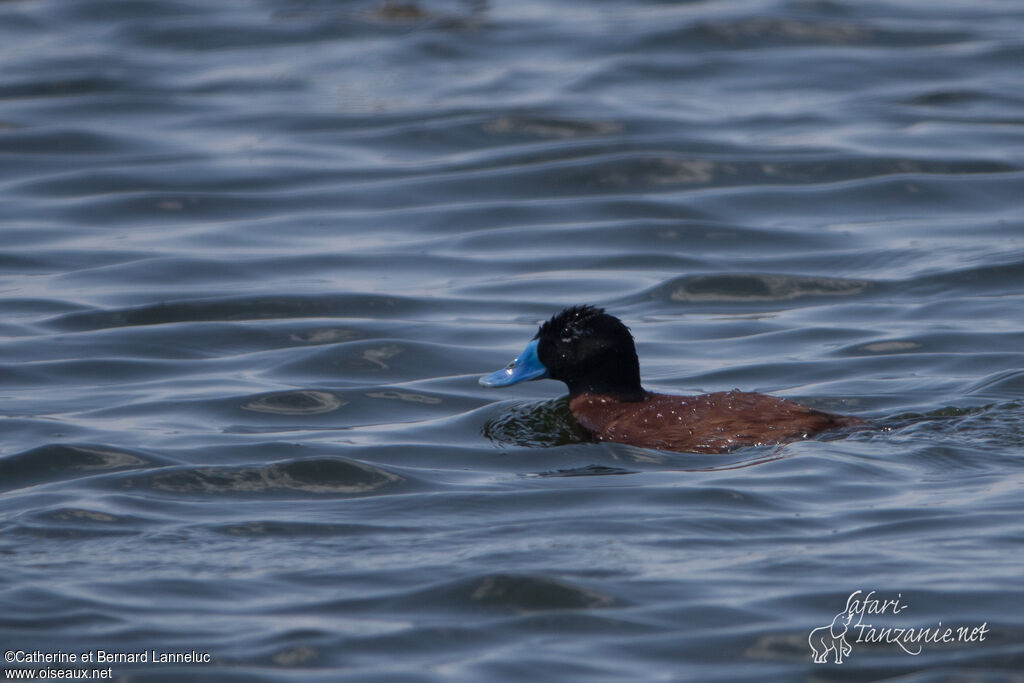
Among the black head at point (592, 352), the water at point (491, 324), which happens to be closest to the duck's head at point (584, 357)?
the black head at point (592, 352)

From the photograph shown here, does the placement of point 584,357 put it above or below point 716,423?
above

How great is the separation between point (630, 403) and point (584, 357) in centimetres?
42

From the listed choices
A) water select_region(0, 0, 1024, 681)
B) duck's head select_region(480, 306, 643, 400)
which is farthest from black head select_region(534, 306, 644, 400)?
water select_region(0, 0, 1024, 681)

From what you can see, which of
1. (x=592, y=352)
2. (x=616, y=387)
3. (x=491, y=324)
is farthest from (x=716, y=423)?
(x=491, y=324)

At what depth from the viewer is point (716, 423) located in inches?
314

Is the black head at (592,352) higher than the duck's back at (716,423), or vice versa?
the black head at (592,352)

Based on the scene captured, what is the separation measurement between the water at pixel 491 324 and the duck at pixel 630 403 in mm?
148

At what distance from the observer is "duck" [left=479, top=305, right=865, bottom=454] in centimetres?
795

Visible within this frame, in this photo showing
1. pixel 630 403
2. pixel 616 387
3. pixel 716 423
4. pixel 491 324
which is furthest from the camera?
pixel 491 324

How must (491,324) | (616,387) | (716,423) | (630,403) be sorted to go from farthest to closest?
(491,324) < (616,387) < (630,403) < (716,423)

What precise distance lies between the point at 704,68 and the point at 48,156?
7.41 m

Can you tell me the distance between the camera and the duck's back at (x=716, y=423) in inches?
312

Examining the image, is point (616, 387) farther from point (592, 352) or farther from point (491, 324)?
point (491, 324)

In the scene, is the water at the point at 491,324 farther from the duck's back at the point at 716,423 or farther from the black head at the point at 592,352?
the black head at the point at 592,352
